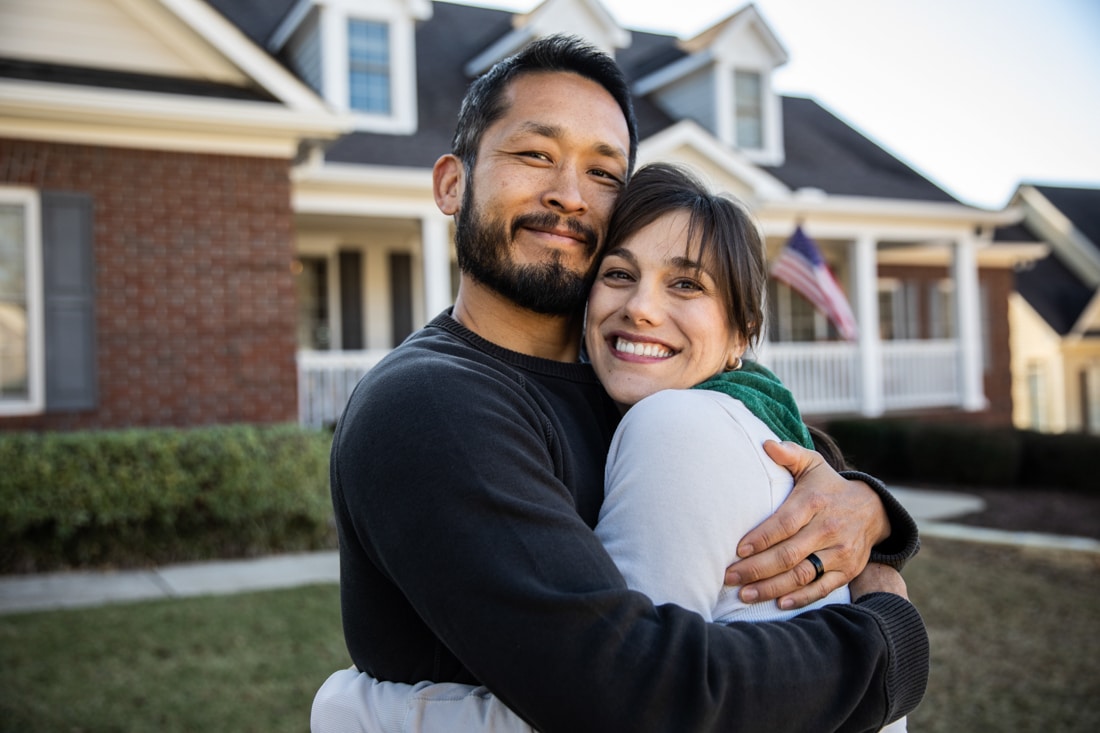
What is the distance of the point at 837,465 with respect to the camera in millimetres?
2215

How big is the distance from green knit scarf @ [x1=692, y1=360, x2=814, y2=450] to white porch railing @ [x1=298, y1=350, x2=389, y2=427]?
34.2 feet

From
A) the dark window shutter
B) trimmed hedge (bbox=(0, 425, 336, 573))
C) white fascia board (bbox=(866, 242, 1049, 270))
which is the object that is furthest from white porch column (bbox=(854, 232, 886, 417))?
the dark window shutter

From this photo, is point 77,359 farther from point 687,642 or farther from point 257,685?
point 687,642

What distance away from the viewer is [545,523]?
4.72 ft

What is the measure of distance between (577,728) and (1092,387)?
86.9ft

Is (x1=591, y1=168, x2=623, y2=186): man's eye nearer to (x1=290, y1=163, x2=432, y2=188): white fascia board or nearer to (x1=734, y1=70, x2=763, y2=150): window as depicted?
(x1=290, y1=163, x2=432, y2=188): white fascia board

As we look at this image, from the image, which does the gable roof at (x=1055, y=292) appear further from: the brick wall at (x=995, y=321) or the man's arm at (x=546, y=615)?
the man's arm at (x=546, y=615)

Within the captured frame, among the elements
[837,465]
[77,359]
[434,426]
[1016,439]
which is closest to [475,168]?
[434,426]

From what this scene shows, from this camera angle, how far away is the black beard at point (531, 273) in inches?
81.7

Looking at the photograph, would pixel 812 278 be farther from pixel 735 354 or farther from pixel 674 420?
pixel 674 420

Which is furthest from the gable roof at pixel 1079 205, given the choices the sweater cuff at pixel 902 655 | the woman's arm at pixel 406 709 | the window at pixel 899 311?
the woman's arm at pixel 406 709

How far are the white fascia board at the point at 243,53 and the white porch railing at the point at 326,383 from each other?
3328mm

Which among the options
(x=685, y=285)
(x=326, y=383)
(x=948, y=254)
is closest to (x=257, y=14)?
(x=326, y=383)

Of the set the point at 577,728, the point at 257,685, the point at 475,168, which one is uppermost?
the point at 475,168
